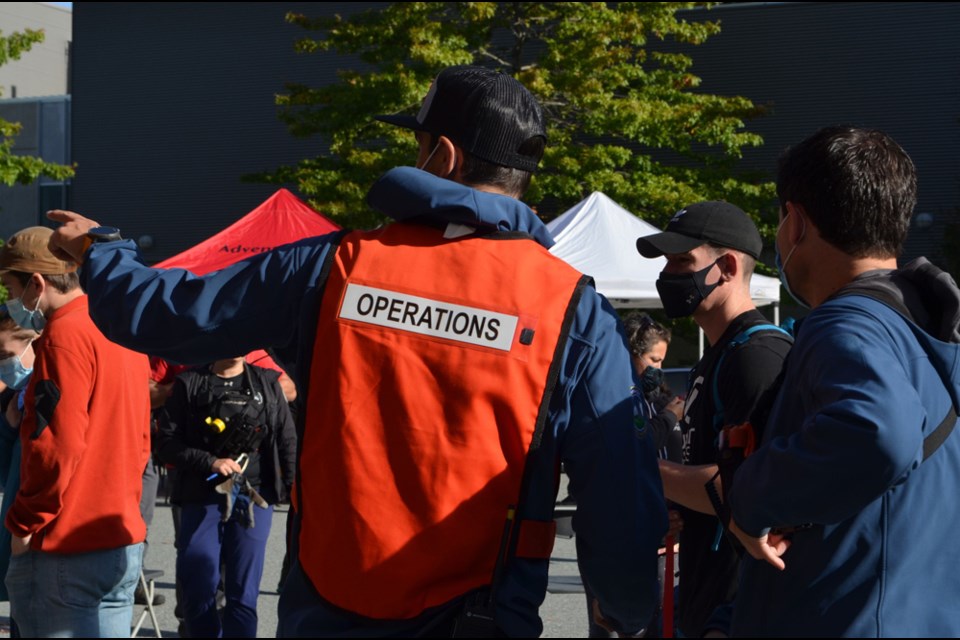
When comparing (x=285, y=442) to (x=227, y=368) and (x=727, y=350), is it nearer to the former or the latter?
(x=227, y=368)

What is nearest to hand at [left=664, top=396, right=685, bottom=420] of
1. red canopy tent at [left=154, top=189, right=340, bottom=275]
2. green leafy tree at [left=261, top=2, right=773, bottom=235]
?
red canopy tent at [left=154, top=189, right=340, bottom=275]

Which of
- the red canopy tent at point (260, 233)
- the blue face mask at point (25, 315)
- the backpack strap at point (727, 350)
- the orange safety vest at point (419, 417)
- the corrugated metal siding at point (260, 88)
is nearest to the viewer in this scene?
the orange safety vest at point (419, 417)

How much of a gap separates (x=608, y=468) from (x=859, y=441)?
23.0 inches

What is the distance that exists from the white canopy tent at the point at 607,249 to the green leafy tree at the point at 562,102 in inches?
278

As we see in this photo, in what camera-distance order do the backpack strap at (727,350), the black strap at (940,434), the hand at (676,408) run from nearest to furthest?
the black strap at (940,434) < the backpack strap at (727,350) < the hand at (676,408)

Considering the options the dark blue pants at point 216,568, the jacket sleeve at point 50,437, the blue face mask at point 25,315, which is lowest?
the dark blue pants at point 216,568

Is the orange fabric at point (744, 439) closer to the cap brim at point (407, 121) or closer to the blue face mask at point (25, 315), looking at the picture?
the cap brim at point (407, 121)

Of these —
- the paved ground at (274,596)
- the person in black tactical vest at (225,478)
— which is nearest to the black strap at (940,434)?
the person in black tactical vest at (225,478)

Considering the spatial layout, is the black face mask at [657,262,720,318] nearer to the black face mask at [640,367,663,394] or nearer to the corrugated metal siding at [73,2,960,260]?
the black face mask at [640,367,663,394]

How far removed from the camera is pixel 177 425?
22.9 ft

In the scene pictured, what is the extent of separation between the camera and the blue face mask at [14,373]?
520 centimetres

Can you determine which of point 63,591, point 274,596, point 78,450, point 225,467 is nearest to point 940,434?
point 78,450

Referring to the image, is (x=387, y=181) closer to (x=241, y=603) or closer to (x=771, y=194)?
(x=241, y=603)

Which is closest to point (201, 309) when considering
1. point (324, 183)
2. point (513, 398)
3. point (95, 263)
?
point (95, 263)
